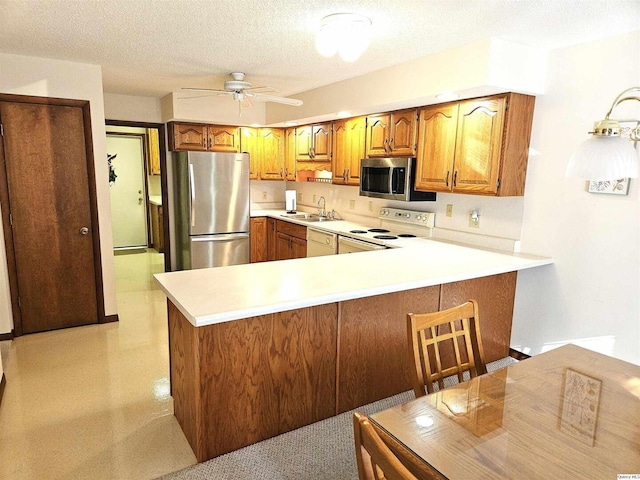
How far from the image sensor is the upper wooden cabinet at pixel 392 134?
3.54m

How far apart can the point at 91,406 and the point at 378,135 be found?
3116 millimetres

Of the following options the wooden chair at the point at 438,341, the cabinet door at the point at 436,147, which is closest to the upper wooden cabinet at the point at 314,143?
the cabinet door at the point at 436,147

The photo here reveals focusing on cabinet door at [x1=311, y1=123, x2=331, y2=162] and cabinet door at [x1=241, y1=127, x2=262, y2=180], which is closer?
cabinet door at [x1=311, y1=123, x2=331, y2=162]

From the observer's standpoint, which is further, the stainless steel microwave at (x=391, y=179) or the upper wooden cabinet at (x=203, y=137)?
the upper wooden cabinet at (x=203, y=137)

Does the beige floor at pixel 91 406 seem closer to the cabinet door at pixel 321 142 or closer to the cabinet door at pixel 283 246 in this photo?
the cabinet door at pixel 283 246

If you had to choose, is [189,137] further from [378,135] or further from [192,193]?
[378,135]

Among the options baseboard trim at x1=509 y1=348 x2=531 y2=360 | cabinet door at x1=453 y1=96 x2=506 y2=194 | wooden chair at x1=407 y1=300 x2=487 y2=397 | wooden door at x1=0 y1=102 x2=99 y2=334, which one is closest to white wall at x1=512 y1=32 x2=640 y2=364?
baseboard trim at x1=509 y1=348 x2=531 y2=360

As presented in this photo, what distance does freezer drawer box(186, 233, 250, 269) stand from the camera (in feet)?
15.9

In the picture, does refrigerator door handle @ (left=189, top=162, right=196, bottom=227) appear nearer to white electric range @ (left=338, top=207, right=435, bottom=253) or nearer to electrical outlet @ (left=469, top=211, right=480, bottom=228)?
white electric range @ (left=338, top=207, right=435, bottom=253)

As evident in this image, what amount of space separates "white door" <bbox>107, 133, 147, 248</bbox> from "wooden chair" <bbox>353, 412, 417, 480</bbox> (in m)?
6.95

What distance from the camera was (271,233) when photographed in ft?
17.6

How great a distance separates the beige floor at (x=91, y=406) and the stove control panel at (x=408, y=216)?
2.43m

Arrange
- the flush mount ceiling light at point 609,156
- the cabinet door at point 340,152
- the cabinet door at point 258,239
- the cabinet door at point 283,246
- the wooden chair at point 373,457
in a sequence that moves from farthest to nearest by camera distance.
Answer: the cabinet door at point 258,239 < the cabinet door at point 283,246 < the cabinet door at point 340,152 < the flush mount ceiling light at point 609,156 < the wooden chair at point 373,457

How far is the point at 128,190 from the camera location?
7133mm
